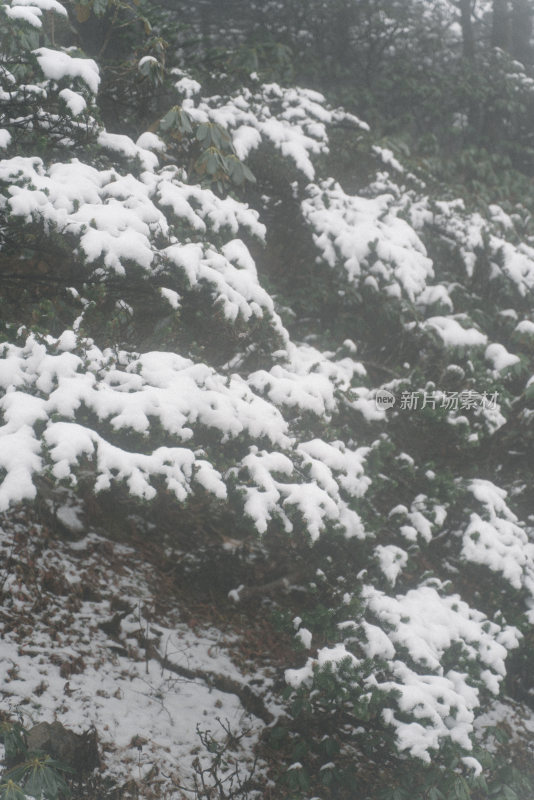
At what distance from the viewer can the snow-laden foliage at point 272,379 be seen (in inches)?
114

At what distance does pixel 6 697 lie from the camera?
3127mm

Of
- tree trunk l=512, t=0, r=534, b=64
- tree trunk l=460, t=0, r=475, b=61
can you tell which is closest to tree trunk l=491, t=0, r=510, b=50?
tree trunk l=512, t=0, r=534, b=64

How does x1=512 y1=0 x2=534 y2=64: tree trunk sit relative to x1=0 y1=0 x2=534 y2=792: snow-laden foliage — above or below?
above

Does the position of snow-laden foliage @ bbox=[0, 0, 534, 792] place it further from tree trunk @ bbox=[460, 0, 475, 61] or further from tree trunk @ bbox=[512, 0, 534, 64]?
tree trunk @ bbox=[512, 0, 534, 64]

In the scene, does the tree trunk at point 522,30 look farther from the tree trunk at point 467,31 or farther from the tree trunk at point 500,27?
the tree trunk at point 467,31

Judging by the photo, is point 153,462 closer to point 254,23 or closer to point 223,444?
point 223,444

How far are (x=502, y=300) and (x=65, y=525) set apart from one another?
13.0 ft

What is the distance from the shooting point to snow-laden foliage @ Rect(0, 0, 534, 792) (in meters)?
2.89

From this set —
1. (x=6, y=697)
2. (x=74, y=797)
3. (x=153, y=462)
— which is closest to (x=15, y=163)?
(x=153, y=462)

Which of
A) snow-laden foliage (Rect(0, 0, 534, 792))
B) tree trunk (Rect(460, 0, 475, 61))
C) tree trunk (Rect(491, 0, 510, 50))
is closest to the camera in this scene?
snow-laden foliage (Rect(0, 0, 534, 792))

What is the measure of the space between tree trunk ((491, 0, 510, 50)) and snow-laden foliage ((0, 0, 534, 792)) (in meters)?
5.80

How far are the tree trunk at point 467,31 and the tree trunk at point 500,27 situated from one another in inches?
19.0

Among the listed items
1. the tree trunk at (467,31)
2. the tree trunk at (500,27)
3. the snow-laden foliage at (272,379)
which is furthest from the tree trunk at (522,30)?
the snow-laden foliage at (272,379)

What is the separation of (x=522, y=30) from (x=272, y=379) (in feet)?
29.3
